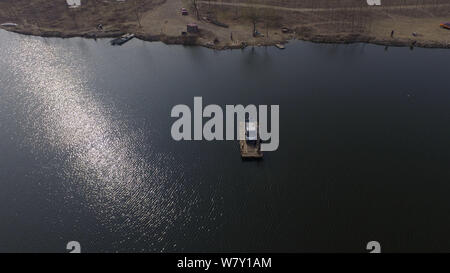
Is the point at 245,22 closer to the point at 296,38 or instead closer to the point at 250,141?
the point at 296,38

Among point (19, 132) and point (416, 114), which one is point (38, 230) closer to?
point (19, 132)

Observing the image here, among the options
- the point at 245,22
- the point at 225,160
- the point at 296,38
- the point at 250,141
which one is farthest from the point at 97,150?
the point at 245,22

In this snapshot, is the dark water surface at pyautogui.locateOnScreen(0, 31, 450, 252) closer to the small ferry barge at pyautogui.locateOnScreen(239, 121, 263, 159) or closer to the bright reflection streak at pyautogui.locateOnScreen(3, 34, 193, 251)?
the bright reflection streak at pyautogui.locateOnScreen(3, 34, 193, 251)

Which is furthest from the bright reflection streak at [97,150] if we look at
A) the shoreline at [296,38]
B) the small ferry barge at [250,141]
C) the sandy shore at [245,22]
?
the sandy shore at [245,22]

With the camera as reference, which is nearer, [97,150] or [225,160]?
[225,160]

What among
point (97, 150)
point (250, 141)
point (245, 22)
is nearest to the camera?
point (97, 150)
